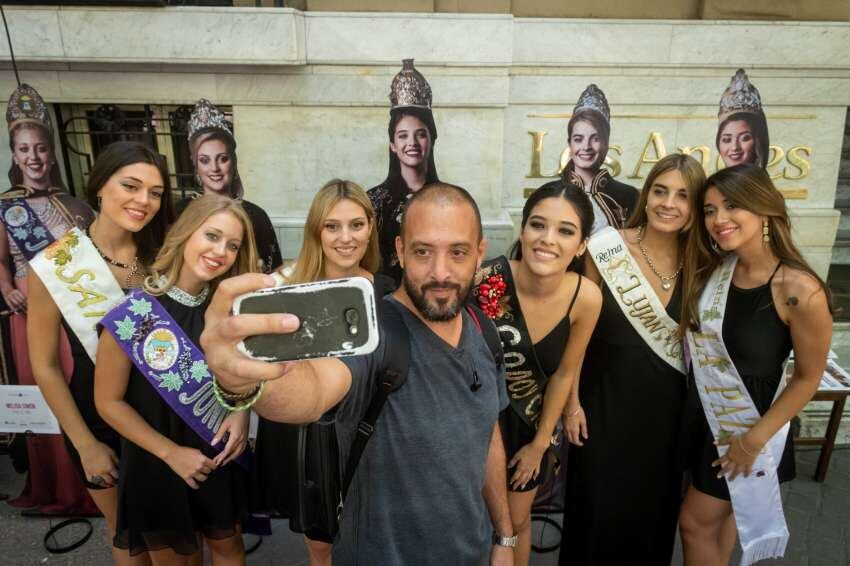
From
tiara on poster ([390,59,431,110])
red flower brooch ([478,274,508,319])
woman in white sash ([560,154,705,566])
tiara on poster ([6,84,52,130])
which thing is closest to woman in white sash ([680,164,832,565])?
woman in white sash ([560,154,705,566])

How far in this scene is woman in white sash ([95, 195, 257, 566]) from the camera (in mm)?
2191

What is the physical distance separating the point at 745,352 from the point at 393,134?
249 centimetres

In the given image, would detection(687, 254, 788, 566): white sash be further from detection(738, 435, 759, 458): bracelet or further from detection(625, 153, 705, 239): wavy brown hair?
detection(625, 153, 705, 239): wavy brown hair

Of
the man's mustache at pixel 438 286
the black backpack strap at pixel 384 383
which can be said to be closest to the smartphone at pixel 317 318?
the black backpack strap at pixel 384 383

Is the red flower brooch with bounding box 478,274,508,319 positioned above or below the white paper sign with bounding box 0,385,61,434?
above

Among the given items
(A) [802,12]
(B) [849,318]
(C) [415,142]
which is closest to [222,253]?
(C) [415,142]

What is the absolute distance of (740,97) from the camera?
3.74 m

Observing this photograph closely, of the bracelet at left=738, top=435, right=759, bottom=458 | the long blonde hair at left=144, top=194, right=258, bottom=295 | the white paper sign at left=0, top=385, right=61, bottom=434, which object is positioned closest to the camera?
the long blonde hair at left=144, top=194, right=258, bottom=295

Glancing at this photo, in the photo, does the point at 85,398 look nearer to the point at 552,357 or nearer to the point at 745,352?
the point at 552,357

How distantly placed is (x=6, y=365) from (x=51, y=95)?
1.88 metres

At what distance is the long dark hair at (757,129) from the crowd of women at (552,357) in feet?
5.18

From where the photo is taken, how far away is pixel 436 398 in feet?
5.15

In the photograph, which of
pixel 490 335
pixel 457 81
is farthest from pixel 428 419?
→ pixel 457 81

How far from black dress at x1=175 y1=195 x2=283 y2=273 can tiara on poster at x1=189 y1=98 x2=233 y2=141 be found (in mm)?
494
